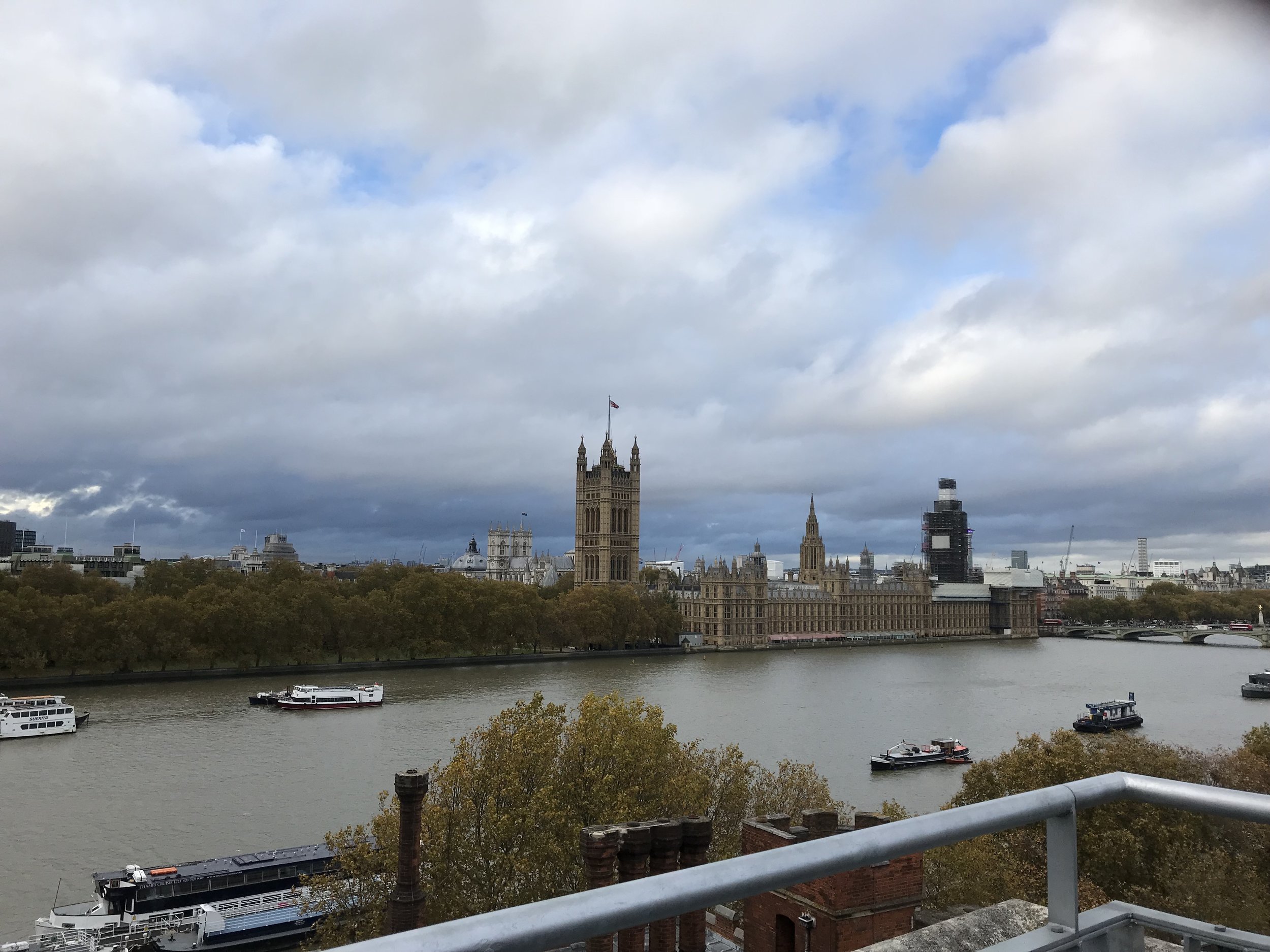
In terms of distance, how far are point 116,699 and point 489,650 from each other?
2508 cm

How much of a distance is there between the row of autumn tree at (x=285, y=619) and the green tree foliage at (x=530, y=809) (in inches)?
1362

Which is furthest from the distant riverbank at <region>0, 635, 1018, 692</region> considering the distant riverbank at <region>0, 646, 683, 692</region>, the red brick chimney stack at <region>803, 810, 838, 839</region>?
the red brick chimney stack at <region>803, 810, 838, 839</region>

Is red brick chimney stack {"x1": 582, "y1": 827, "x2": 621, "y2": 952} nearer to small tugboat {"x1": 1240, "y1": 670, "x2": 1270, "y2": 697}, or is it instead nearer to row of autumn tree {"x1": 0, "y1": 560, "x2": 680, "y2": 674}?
row of autumn tree {"x1": 0, "y1": 560, "x2": 680, "y2": 674}

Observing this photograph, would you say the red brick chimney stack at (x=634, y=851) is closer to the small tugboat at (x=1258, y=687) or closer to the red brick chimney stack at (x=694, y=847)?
the red brick chimney stack at (x=694, y=847)

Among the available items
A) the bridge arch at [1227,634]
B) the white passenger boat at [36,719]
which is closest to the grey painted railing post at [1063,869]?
the white passenger boat at [36,719]

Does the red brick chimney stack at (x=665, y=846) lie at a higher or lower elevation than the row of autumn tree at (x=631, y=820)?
higher

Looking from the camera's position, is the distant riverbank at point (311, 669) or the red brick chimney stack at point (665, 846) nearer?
the red brick chimney stack at point (665, 846)

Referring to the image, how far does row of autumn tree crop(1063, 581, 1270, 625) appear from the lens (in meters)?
110

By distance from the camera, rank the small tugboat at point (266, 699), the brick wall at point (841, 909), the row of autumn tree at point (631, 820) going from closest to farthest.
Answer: the brick wall at point (841, 909)
the row of autumn tree at point (631, 820)
the small tugboat at point (266, 699)

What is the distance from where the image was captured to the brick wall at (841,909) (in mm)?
8484

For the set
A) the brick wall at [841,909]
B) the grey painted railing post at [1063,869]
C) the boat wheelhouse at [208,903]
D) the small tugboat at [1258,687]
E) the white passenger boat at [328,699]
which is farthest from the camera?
the small tugboat at [1258,687]

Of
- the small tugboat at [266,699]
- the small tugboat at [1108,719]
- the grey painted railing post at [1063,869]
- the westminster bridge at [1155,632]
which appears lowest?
the westminster bridge at [1155,632]

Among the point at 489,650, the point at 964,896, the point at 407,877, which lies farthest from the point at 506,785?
the point at 489,650

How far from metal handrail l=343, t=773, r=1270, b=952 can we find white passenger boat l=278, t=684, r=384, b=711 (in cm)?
3906
